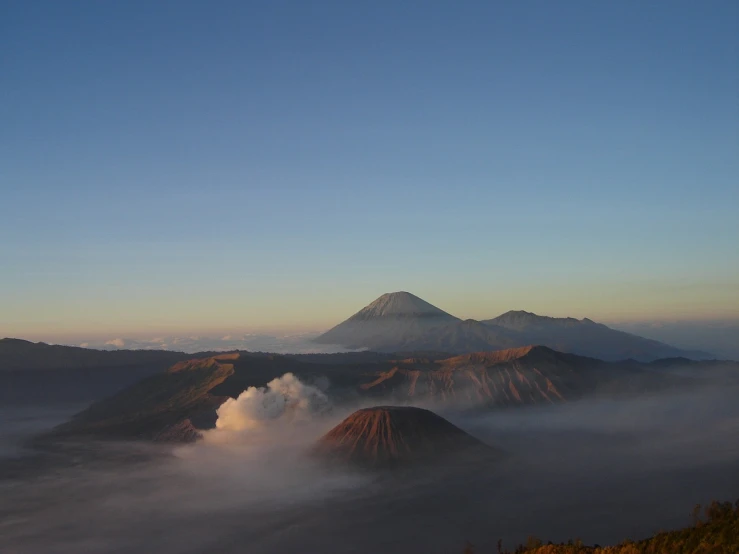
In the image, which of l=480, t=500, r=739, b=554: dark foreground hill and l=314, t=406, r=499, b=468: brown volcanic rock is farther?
l=314, t=406, r=499, b=468: brown volcanic rock

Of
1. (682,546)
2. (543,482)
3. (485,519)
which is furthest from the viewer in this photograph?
(543,482)

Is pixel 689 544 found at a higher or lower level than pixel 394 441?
higher

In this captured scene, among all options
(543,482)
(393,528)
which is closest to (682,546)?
(393,528)

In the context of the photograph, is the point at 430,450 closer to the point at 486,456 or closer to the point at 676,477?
the point at 486,456

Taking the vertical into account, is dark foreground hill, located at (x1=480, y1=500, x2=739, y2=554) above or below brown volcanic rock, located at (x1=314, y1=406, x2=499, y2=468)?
above

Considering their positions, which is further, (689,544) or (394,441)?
(394,441)

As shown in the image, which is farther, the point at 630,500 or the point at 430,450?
the point at 430,450

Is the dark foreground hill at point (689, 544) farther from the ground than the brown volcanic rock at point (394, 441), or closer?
farther from the ground

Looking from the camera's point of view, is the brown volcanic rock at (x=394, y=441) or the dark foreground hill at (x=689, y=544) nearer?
the dark foreground hill at (x=689, y=544)
